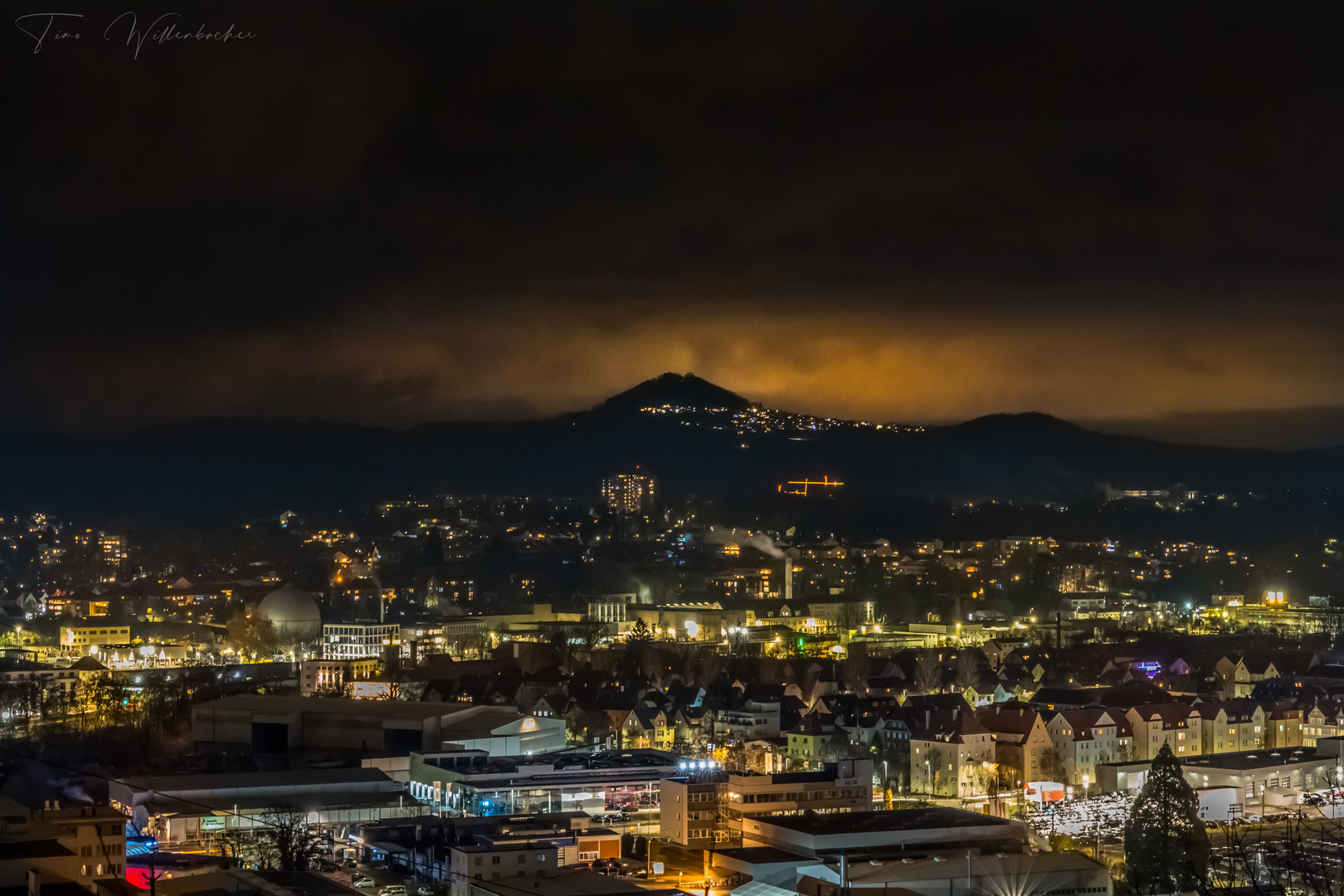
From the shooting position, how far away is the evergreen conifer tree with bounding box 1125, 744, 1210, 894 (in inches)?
436

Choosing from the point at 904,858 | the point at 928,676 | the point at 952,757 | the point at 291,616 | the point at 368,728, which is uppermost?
the point at 291,616

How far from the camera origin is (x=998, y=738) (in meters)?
16.2

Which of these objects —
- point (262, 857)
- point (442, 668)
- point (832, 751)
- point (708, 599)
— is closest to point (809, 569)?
point (708, 599)

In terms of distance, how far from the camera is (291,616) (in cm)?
2888

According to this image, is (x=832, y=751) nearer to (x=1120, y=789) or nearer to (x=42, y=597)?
(x=1120, y=789)

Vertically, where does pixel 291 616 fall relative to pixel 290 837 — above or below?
above

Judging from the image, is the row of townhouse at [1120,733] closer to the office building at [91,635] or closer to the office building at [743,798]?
the office building at [743,798]

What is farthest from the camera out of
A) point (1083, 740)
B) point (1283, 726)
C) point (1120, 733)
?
point (1283, 726)

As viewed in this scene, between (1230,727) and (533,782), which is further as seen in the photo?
(1230,727)

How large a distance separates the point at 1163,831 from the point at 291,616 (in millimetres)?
19511

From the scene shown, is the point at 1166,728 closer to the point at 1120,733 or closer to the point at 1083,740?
the point at 1120,733

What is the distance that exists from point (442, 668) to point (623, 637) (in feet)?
19.4

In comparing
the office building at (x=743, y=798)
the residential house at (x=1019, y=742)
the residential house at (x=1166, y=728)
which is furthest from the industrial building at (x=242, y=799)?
the residential house at (x=1166, y=728)

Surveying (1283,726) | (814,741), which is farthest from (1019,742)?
(1283,726)
